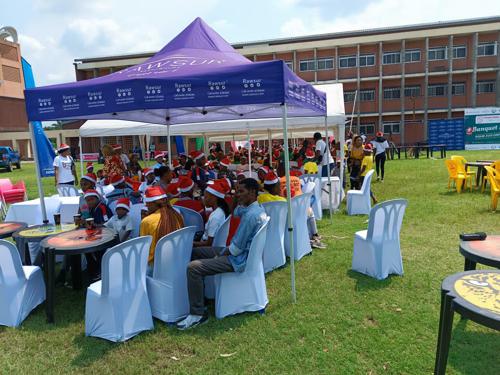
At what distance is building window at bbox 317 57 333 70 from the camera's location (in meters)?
40.8

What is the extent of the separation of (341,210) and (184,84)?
623 centimetres

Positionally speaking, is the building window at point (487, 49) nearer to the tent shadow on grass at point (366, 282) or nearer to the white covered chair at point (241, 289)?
the tent shadow on grass at point (366, 282)

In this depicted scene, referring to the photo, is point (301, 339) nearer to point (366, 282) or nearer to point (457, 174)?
point (366, 282)

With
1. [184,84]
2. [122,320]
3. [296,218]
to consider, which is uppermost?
[184,84]

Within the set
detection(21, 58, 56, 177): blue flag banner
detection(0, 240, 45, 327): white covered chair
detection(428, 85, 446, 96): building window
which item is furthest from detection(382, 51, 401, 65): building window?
detection(0, 240, 45, 327): white covered chair

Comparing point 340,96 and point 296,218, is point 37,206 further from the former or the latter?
point 340,96

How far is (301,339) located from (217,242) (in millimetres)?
1446

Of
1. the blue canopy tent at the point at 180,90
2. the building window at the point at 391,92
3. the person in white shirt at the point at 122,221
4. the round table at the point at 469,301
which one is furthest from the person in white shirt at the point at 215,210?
the building window at the point at 391,92

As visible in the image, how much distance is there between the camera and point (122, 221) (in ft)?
15.6

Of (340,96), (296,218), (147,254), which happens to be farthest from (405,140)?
(147,254)

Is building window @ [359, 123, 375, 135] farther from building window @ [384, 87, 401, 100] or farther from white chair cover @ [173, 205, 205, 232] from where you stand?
white chair cover @ [173, 205, 205, 232]

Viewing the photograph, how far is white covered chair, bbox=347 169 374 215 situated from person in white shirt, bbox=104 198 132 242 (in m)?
5.50

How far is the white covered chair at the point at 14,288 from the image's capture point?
3.75 m

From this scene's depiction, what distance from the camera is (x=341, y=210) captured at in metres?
9.23
